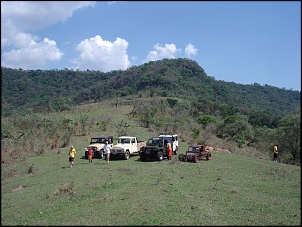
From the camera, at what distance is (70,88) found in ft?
468

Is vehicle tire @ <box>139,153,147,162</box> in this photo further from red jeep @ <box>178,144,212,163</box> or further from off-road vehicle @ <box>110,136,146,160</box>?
red jeep @ <box>178,144,212,163</box>

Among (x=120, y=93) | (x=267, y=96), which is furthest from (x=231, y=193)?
(x=267, y=96)

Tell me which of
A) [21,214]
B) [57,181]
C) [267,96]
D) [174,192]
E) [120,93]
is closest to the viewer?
[21,214]

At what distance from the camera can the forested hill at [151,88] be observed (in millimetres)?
105250

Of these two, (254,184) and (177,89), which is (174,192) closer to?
(254,184)

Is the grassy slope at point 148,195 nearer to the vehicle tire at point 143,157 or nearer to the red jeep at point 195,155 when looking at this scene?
the red jeep at point 195,155

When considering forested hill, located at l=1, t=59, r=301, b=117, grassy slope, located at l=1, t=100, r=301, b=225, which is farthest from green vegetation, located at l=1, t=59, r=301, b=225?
forested hill, located at l=1, t=59, r=301, b=117

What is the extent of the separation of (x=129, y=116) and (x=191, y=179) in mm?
42299

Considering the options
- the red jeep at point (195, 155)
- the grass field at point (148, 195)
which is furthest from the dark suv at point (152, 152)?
the grass field at point (148, 195)

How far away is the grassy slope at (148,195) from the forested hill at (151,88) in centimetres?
6585

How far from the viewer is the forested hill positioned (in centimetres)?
10525

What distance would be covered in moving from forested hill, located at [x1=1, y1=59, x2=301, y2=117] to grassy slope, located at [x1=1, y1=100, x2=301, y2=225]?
6585 cm

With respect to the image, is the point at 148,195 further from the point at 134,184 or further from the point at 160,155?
the point at 160,155

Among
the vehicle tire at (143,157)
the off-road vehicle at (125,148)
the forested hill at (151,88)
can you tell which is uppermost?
the forested hill at (151,88)
